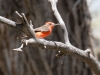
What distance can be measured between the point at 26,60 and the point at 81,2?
62.5 inches

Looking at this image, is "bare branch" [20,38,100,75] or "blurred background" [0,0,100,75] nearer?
"bare branch" [20,38,100,75]

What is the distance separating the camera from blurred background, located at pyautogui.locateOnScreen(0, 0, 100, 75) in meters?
5.70

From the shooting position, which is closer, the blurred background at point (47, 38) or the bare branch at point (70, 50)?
the bare branch at point (70, 50)

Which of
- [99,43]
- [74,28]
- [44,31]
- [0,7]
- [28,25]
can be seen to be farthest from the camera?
[99,43]

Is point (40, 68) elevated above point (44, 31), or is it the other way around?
point (44, 31)

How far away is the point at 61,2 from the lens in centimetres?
614

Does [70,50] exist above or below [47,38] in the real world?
below

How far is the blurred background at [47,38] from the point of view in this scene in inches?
224

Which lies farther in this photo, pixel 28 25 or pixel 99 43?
pixel 99 43

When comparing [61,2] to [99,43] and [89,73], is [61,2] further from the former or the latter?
[99,43]

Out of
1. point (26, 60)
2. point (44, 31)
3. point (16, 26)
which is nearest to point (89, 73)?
point (26, 60)

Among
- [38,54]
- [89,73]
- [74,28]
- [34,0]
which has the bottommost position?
A: [89,73]

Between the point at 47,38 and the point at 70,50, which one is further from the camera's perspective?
the point at 47,38

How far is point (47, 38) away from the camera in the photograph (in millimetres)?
5926
